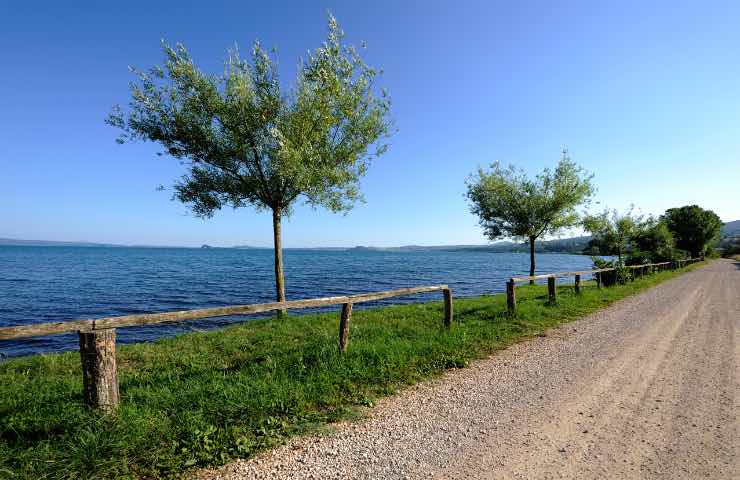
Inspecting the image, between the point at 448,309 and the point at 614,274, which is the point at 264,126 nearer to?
the point at 448,309

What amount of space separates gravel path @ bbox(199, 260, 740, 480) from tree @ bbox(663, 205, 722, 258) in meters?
84.5

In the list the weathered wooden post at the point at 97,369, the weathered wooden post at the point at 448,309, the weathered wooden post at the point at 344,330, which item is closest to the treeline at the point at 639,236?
the weathered wooden post at the point at 448,309

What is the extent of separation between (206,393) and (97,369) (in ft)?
5.22

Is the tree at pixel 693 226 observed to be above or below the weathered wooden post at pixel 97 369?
above

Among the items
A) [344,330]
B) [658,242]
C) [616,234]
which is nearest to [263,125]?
[344,330]

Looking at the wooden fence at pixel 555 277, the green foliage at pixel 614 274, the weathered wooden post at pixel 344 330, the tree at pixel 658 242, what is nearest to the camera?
the weathered wooden post at pixel 344 330

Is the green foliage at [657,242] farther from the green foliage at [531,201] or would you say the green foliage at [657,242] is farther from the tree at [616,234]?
the green foliage at [531,201]

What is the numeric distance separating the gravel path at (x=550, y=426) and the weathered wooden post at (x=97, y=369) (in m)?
2.15

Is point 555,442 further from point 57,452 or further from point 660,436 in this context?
point 57,452

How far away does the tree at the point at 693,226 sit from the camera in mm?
69500

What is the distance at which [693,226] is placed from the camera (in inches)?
2761

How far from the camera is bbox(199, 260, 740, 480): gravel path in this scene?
3895 mm

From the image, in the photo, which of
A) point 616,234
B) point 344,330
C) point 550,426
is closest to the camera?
point 550,426

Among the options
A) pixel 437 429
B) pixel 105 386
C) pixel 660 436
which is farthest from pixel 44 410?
pixel 660 436
